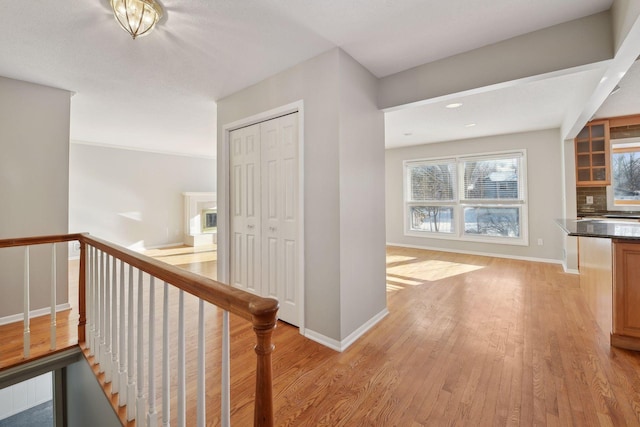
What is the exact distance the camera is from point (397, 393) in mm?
1691

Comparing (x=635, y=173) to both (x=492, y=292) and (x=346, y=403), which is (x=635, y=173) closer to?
(x=492, y=292)

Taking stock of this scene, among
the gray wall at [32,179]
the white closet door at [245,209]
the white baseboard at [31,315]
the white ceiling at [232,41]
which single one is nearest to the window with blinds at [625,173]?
the white ceiling at [232,41]

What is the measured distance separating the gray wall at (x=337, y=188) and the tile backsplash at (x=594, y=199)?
13.6 ft

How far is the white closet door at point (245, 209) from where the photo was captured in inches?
115

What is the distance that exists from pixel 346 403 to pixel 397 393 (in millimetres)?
331

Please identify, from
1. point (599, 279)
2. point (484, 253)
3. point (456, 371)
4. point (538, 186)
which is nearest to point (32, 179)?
point (456, 371)

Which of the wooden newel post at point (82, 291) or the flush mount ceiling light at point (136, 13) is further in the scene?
the wooden newel post at point (82, 291)

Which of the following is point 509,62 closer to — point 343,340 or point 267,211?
point 267,211

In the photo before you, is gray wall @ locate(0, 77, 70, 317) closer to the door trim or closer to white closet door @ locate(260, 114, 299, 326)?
the door trim

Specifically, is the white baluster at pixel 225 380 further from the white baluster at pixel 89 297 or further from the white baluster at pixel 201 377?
the white baluster at pixel 89 297

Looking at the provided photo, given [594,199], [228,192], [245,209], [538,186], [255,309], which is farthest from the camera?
[538,186]

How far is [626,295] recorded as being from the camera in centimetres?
212

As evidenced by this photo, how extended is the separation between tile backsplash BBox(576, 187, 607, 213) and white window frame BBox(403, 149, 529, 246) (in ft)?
2.33

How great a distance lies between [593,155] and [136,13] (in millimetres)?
5889
